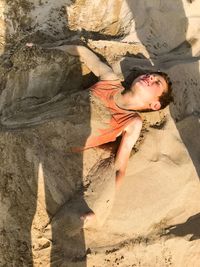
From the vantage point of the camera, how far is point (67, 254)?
3.56m

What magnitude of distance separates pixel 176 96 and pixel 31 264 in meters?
2.18

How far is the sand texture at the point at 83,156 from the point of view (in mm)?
3457

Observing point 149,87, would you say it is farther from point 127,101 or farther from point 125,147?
point 125,147

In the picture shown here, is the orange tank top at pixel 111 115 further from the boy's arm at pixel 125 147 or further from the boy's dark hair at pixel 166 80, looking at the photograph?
the boy's dark hair at pixel 166 80

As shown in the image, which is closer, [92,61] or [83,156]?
[83,156]

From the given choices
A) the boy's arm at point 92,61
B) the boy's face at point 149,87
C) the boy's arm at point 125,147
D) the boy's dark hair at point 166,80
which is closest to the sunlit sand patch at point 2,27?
the boy's arm at point 92,61

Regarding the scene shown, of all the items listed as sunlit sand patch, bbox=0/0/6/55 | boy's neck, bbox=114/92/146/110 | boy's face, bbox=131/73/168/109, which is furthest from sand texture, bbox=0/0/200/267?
boy's face, bbox=131/73/168/109

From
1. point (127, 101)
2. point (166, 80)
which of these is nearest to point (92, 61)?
point (127, 101)

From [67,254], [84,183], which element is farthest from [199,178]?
[67,254]

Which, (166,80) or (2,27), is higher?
(2,27)

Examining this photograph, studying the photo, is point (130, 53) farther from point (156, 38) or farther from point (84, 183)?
point (84, 183)

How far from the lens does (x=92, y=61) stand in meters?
4.12

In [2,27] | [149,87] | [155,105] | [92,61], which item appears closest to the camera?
[149,87]

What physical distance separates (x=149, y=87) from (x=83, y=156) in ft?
2.77
